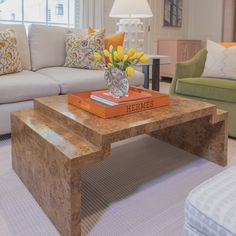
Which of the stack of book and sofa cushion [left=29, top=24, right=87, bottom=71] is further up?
sofa cushion [left=29, top=24, right=87, bottom=71]

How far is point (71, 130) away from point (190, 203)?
2.41ft

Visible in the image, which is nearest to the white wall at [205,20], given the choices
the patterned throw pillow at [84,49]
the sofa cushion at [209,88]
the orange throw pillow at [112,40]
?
the orange throw pillow at [112,40]

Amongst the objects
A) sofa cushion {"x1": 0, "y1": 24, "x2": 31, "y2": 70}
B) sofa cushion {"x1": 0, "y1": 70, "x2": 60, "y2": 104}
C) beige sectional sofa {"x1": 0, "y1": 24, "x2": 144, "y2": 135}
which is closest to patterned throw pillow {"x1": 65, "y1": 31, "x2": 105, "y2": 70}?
beige sectional sofa {"x1": 0, "y1": 24, "x2": 144, "y2": 135}

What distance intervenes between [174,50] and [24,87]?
3231 millimetres

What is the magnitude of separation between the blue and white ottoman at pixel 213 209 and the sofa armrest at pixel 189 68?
6.60ft

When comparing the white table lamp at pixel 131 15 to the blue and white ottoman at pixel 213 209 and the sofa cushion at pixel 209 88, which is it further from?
the blue and white ottoman at pixel 213 209

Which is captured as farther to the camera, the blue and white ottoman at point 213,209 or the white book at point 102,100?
the white book at point 102,100

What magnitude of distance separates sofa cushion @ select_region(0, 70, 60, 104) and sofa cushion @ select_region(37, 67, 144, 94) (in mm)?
77

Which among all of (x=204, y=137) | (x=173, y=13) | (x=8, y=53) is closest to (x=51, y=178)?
(x=204, y=137)

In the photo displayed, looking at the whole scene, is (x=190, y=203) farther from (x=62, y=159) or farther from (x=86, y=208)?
(x=86, y=208)

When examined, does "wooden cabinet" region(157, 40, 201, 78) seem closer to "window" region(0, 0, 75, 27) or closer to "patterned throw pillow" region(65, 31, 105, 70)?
"window" region(0, 0, 75, 27)

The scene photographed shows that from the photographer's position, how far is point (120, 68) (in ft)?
4.96

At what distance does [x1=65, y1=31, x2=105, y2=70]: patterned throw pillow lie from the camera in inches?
111

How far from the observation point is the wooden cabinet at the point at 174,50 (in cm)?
479
